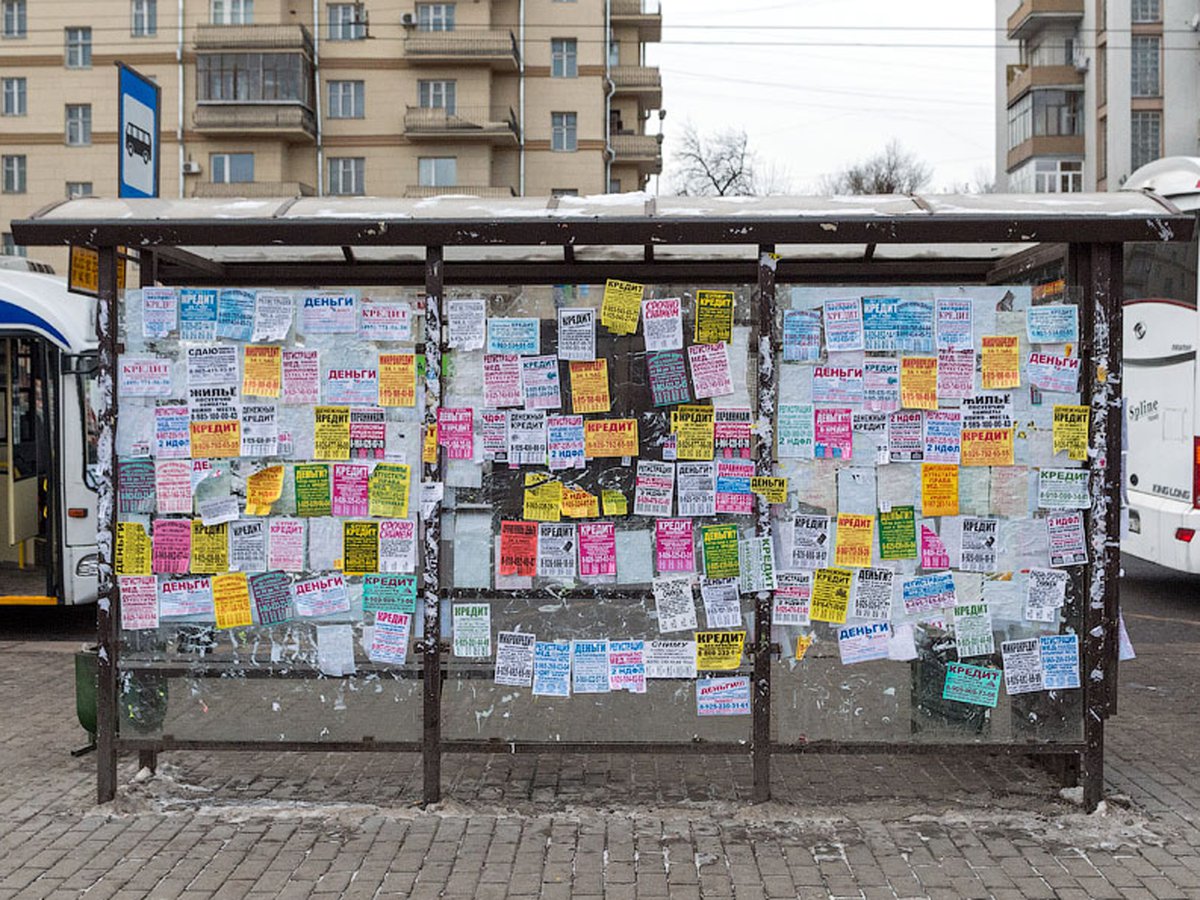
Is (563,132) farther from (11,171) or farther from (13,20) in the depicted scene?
(13,20)

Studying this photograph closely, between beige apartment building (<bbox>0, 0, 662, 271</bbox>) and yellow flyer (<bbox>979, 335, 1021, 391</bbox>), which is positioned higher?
beige apartment building (<bbox>0, 0, 662, 271</bbox>)

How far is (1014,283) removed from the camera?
264 inches

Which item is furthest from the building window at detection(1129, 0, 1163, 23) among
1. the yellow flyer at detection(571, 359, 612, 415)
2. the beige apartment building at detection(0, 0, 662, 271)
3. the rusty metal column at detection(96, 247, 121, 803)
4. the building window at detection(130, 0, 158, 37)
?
the rusty metal column at detection(96, 247, 121, 803)

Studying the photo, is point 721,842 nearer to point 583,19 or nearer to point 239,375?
point 239,375

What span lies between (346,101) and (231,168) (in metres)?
4.79

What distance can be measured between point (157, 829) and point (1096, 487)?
3965 mm

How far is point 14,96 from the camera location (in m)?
49.0

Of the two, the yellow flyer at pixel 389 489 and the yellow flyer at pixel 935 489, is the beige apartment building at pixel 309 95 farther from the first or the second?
the yellow flyer at pixel 935 489

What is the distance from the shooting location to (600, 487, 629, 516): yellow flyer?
18.3 ft

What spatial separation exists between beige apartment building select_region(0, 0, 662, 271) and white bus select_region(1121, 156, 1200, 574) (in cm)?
3788

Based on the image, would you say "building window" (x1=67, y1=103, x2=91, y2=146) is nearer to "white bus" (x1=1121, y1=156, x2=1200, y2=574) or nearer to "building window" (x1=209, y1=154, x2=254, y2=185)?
"building window" (x1=209, y1=154, x2=254, y2=185)

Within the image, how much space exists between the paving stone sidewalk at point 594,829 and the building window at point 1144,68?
48.9 m

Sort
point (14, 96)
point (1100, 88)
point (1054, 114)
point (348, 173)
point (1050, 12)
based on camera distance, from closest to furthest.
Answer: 1. point (14, 96)
2. point (348, 173)
3. point (1100, 88)
4. point (1050, 12)
5. point (1054, 114)

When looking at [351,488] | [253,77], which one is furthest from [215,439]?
[253,77]
